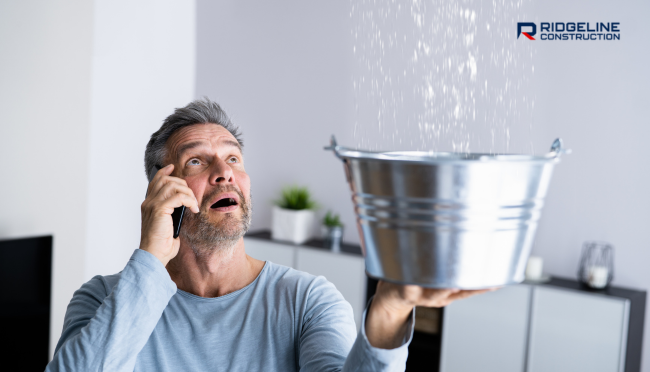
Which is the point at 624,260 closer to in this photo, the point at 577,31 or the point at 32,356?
the point at 577,31

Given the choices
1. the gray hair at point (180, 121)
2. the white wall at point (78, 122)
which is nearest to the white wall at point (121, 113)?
the white wall at point (78, 122)

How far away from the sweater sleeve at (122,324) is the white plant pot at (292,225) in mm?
2664

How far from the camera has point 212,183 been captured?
4.52 feet

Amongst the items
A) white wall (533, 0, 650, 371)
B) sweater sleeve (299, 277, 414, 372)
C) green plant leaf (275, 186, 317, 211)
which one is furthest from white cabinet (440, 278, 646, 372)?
sweater sleeve (299, 277, 414, 372)

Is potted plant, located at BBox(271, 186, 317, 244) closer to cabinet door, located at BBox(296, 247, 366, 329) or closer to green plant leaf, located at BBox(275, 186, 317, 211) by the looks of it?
green plant leaf, located at BBox(275, 186, 317, 211)

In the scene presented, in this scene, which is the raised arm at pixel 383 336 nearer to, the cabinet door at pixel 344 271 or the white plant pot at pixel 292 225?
the cabinet door at pixel 344 271

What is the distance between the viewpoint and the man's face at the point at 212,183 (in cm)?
135

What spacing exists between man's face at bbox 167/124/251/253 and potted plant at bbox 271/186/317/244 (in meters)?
2.32

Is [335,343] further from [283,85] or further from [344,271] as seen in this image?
[283,85]

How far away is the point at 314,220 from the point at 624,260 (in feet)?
6.41

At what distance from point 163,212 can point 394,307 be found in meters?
0.61

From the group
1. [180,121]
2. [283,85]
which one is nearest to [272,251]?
[283,85]

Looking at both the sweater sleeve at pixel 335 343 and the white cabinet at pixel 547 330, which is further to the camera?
the white cabinet at pixel 547 330

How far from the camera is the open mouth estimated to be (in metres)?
1.39
